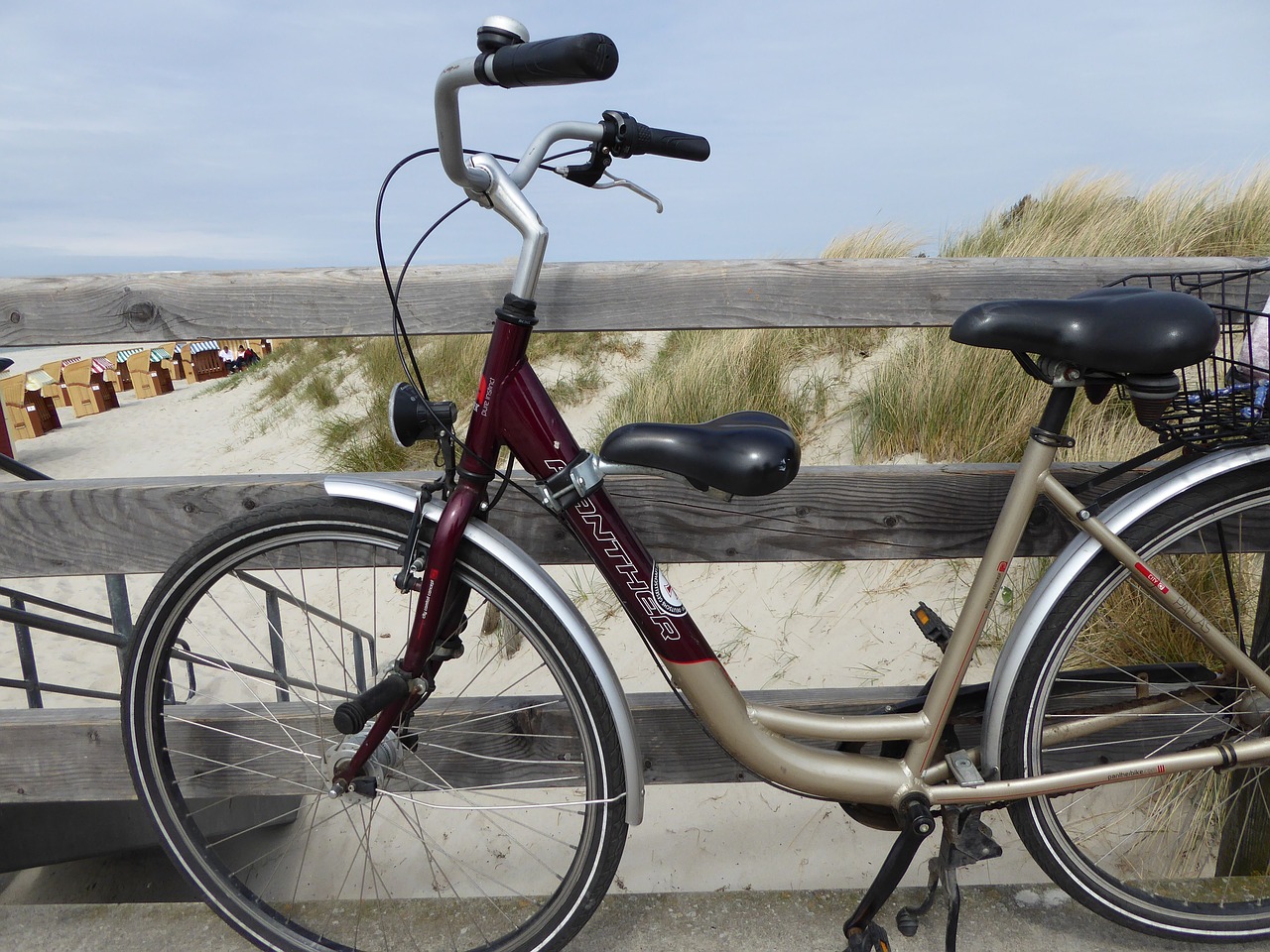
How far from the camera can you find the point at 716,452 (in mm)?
1318

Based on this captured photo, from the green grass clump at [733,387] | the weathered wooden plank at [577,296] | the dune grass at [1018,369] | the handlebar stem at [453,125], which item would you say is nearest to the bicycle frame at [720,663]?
the handlebar stem at [453,125]

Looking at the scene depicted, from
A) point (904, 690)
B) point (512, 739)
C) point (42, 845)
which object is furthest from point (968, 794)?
point (42, 845)

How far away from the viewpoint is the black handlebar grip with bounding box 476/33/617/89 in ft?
3.48

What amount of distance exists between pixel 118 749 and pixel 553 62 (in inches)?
71.8

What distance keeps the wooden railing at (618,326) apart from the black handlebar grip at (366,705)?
1.57 ft

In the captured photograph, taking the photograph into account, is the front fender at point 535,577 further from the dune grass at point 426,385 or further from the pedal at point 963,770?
the dune grass at point 426,385

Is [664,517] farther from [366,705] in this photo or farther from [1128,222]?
[1128,222]

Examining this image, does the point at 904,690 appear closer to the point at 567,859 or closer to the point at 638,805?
the point at 638,805

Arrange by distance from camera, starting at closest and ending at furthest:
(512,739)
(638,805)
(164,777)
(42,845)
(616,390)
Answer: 1. (638,805)
2. (164,777)
3. (512,739)
4. (42,845)
5. (616,390)

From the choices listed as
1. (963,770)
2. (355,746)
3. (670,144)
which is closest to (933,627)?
(963,770)

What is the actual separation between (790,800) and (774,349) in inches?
134

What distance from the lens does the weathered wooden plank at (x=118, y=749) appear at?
1.96m

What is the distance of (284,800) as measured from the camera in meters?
4.46

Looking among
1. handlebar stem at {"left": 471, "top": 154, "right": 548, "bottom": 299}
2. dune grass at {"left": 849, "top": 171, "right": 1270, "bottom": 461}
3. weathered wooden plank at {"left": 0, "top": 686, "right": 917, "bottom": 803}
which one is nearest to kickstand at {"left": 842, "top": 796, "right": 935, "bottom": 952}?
weathered wooden plank at {"left": 0, "top": 686, "right": 917, "bottom": 803}
